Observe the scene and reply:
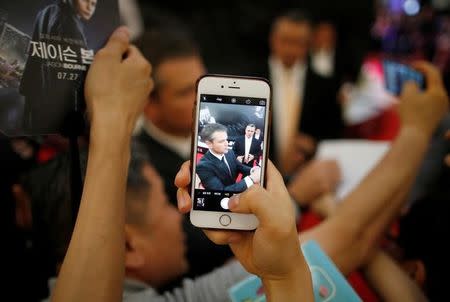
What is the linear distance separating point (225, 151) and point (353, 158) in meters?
0.79

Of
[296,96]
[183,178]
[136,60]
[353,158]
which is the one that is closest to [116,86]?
[136,60]

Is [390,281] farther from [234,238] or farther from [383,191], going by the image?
[234,238]

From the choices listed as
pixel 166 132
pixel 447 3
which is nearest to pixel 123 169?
pixel 166 132

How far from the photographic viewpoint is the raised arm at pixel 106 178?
26.0 inches

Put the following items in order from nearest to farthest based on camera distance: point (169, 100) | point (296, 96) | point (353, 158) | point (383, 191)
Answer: point (383, 191) → point (353, 158) → point (169, 100) → point (296, 96)

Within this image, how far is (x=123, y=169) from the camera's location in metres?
0.72

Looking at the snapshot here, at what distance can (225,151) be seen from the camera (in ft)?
2.27

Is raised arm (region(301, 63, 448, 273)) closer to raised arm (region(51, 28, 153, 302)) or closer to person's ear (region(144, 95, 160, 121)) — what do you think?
raised arm (region(51, 28, 153, 302))

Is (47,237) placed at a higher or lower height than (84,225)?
lower

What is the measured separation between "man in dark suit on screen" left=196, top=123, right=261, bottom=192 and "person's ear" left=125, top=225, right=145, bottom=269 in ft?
1.34

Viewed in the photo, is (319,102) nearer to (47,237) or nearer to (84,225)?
(47,237)

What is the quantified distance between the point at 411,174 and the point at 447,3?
307cm

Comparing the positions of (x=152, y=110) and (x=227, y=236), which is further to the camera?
(x=152, y=110)

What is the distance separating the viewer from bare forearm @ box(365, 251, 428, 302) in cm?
100
